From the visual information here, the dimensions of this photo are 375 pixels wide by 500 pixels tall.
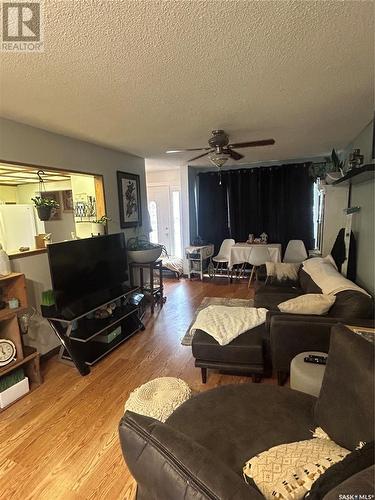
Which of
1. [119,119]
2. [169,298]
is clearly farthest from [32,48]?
[169,298]

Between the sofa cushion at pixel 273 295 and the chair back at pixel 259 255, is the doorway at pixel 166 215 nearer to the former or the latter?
the chair back at pixel 259 255

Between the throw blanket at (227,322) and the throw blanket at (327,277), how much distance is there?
26.8 inches

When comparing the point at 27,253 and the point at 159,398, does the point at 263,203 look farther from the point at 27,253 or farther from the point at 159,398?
the point at 159,398

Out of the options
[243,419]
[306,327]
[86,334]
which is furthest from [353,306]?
[86,334]

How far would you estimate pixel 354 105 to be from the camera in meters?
2.30

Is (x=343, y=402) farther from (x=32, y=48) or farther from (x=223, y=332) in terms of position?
(x=32, y=48)

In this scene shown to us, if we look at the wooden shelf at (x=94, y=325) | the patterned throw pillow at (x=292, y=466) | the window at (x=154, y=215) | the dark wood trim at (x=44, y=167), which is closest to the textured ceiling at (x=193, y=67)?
the dark wood trim at (x=44, y=167)

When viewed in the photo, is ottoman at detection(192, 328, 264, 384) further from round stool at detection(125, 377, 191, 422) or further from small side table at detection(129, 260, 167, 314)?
small side table at detection(129, 260, 167, 314)

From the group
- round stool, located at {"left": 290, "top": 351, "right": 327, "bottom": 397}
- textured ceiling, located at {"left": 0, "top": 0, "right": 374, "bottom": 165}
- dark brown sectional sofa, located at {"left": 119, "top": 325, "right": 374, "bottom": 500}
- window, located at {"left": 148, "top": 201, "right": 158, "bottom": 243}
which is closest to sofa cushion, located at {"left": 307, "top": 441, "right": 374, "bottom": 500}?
dark brown sectional sofa, located at {"left": 119, "top": 325, "right": 374, "bottom": 500}

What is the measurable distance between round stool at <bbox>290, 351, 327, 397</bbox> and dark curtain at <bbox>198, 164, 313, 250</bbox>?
13.5 feet

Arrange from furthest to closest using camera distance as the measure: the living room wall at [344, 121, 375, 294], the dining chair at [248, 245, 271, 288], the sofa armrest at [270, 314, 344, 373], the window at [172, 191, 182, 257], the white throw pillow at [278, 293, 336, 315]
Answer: the window at [172, 191, 182, 257] < the dining chair at [248, 245, 271, 288] < the living room wall at [344, 121, 375, 294] < the white throw pillow at [278, 293, 336, 315] < the sofa armrest at [270, 314, 344, 373]

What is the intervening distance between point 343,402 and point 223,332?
3.99 feet

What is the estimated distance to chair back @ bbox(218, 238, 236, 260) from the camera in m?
5.71

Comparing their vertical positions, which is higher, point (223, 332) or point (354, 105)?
point (354, 105)
